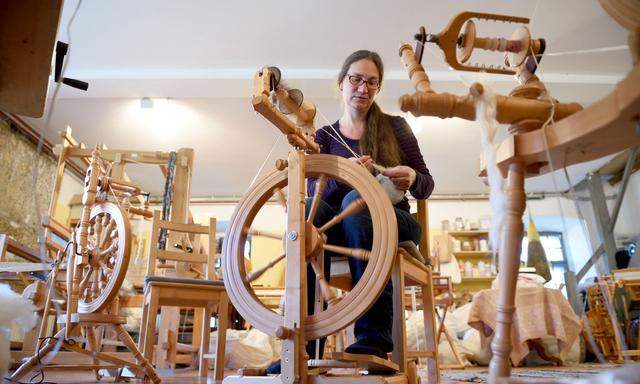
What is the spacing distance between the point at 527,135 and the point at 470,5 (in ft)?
11.8

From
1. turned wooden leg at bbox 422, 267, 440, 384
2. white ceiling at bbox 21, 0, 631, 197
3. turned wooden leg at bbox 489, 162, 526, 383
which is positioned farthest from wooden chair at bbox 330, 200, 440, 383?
white ceiling at bbox 21, 0, 631, 197

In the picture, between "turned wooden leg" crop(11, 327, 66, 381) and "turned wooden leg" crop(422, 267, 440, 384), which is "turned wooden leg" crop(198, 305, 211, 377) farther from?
"turned wooden leg" crop(422, 267, 440, 384)

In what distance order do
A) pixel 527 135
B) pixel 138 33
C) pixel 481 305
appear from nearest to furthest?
pixel 527 135
pixel 481 305
pixel 138 33

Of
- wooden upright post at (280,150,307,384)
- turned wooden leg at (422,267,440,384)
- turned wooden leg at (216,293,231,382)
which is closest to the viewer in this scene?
wooden upright post at (280,150,307,384)

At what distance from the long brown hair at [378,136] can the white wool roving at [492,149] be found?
907 mm

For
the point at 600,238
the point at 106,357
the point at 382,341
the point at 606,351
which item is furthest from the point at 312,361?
the point at 600,238

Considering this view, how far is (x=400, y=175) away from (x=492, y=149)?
711 millimetres

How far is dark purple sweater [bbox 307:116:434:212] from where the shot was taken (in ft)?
5.69

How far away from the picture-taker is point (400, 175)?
5.04ft

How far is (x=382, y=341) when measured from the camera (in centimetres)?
147

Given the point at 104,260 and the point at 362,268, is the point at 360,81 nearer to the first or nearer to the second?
the point at 362,268

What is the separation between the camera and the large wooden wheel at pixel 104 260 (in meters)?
1.86

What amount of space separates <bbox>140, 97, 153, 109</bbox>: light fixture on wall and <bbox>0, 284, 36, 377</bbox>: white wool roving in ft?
14.8

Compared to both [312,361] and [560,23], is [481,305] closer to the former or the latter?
[560,23]
